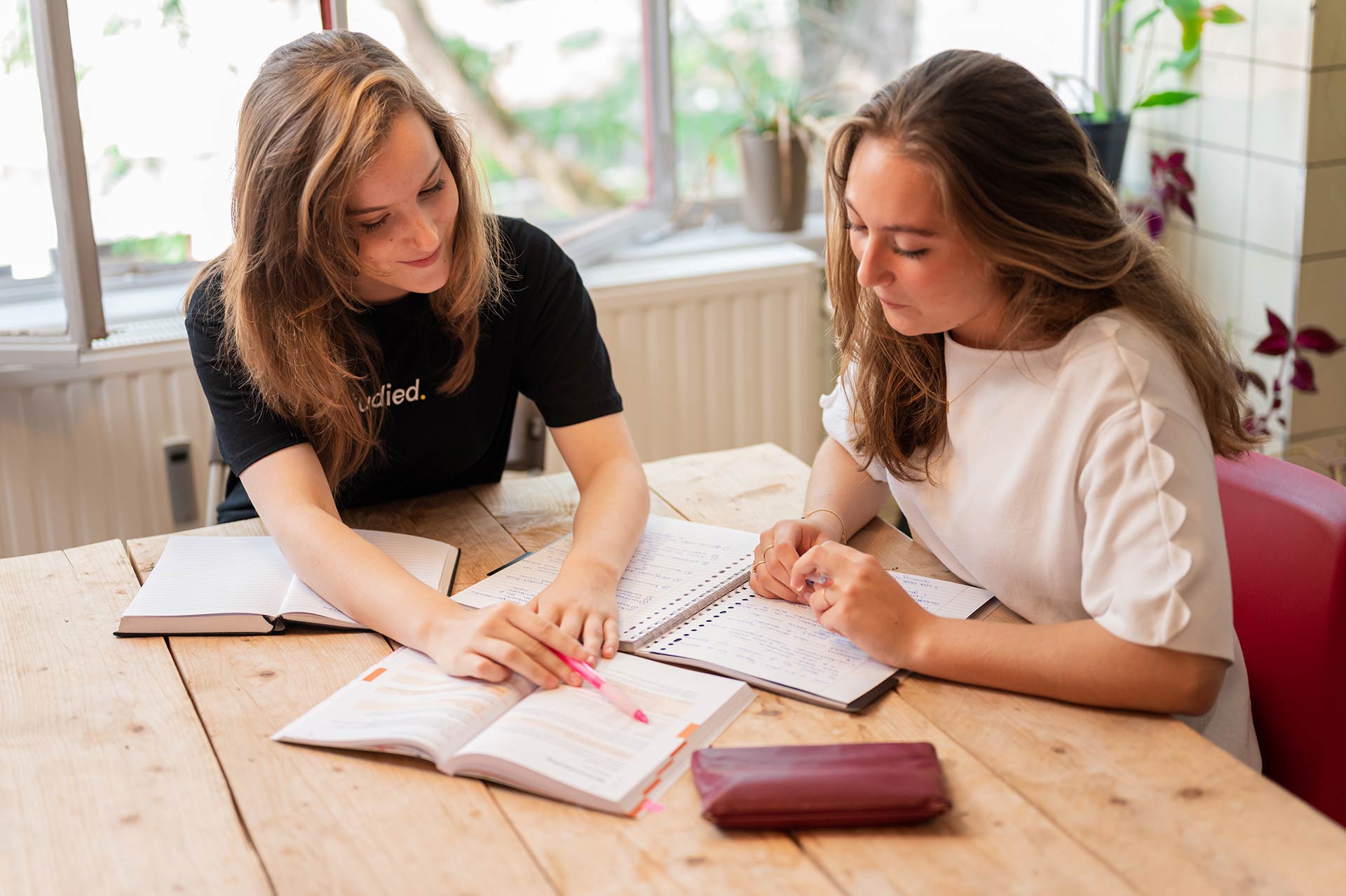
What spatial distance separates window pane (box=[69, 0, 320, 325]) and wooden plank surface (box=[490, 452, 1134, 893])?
63.5 inches

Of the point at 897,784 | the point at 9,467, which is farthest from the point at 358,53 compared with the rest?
the point at 9,467

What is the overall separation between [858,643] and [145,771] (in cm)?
64

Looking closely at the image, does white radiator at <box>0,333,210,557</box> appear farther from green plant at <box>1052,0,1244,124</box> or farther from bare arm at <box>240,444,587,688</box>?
green plant at <box>1052,0,1244,124</box>

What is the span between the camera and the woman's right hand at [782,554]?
1.36 meters

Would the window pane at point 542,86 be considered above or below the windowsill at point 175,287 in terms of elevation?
above

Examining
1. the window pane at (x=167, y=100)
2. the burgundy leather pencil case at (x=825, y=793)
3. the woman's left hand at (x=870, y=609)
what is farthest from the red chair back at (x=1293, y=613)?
the window pane at (x=167, y=100)

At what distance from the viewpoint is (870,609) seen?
1207 mm

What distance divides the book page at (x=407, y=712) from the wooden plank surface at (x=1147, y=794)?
38 centimetres

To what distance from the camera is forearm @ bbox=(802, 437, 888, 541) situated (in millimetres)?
1518

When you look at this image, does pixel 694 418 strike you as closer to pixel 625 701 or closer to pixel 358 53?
pixel 358 53

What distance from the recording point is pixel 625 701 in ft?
3.77

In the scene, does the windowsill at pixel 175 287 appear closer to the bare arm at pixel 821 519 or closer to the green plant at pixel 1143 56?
the green plant at pixel 1143 56

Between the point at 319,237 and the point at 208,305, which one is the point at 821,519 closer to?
the point at 319,237

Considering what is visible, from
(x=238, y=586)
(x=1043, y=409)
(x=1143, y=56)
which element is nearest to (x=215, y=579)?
(x=238, y=586)
